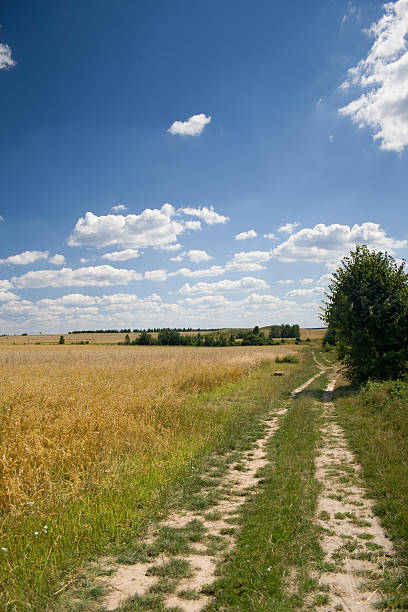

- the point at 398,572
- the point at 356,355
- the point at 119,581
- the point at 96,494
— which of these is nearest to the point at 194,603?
the point at 119,581

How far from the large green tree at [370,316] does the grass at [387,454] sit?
3.83 metres

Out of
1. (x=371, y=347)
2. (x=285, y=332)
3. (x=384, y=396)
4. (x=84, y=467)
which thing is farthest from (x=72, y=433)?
(x=285, y=332)

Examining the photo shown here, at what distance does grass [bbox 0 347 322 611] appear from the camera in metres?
4.27

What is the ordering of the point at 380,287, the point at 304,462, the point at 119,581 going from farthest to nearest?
the point at 380,287, the point at 304,462, the point at 119,581

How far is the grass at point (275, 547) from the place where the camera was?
357 cm

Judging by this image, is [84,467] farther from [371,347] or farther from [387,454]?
[371,347]

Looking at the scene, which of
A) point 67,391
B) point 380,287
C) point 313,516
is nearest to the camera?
point 313,516

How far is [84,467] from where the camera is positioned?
6.96m

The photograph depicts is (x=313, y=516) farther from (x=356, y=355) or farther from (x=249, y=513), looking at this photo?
(x=356, y=355)

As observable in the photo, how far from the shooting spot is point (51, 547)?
14.1 ft

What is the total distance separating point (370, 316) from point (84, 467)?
1619 cm

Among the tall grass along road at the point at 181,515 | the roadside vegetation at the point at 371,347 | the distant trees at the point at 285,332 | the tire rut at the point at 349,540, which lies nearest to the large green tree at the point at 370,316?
the roadside vegetation at the point at 371,347

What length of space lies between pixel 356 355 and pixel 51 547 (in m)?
18.1

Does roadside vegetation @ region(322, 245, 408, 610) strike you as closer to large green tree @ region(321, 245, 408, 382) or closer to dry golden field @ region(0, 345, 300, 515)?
large green tree @ region(321, 245, 408, 382)
